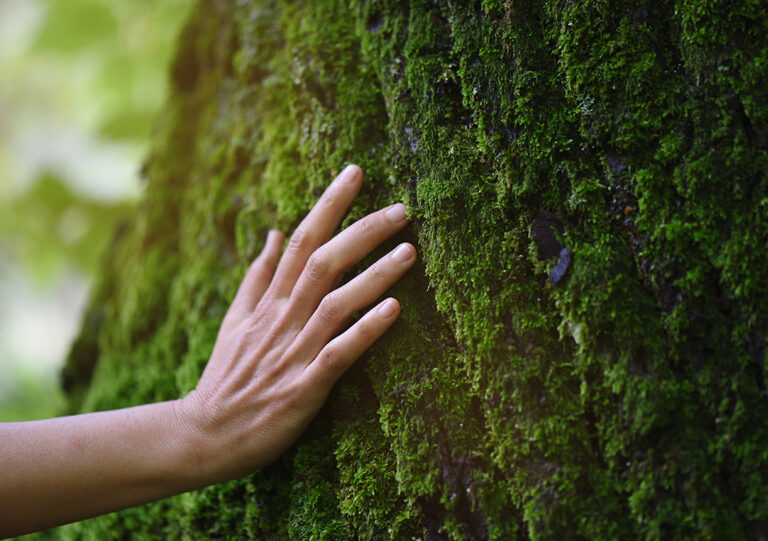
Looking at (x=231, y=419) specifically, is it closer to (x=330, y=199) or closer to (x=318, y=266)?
(x=318, y=266)

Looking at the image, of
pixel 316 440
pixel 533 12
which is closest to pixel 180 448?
pixel 316 440

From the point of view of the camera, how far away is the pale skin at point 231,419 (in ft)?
4.71

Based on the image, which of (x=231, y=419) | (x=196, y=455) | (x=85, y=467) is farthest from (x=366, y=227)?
(x=85, y=467)

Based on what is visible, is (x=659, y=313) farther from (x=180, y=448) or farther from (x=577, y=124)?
(x=180, y=448)

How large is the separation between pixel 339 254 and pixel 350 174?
0.27m

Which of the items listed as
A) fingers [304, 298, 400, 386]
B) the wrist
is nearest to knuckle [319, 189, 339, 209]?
fingers [304, 298, 400, 386]

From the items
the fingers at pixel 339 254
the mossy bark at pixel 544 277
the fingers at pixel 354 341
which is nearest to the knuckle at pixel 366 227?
the fingers at pixel 339 254

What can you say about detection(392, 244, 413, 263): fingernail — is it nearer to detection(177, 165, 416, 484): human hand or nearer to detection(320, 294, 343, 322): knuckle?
detection(177, 165, 416, 484): human hand

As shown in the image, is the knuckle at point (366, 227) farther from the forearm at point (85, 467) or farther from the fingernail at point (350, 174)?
the forearm at point (85, 467)

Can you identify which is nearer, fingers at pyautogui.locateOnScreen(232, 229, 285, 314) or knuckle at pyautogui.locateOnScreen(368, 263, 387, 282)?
knuckle at pyautogui.locateOnScreen(368, 263, 387, 282)

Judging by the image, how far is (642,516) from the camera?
103cm

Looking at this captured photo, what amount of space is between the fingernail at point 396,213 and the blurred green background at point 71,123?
2138 mm

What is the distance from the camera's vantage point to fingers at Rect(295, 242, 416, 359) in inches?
57.2

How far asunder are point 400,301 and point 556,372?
47 centimetres
